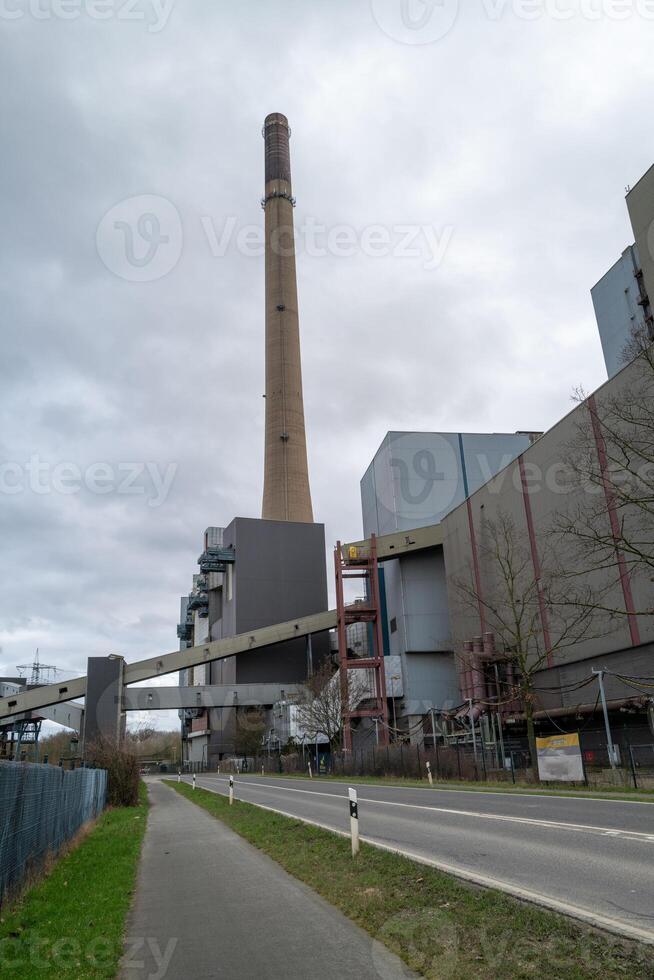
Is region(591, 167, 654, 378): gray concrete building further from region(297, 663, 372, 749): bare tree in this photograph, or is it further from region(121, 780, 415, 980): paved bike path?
region(121, 780, 415, 980): paved bike path

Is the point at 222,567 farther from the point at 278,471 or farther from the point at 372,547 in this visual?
the point at 372,547

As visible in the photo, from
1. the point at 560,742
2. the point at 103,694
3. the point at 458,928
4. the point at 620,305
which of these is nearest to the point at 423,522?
the point at 620,305

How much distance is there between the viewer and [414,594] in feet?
205

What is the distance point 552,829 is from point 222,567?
81.4 metres

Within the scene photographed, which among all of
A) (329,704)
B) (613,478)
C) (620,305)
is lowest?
(329,704)

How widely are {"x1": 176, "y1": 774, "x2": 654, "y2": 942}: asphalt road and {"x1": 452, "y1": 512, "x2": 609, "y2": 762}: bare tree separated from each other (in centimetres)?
1250

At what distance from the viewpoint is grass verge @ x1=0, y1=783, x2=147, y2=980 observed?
634cm

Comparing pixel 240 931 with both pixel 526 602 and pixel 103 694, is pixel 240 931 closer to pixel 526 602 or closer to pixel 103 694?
pixel 526 602

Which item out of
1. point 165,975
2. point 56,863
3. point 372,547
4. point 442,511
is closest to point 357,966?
point 165,975

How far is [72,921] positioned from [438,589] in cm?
5594

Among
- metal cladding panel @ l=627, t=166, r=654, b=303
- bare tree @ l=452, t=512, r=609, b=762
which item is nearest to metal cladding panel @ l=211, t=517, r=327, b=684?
bare tree @ l=452, t=512, r=609, b=762

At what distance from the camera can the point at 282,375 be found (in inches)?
3115

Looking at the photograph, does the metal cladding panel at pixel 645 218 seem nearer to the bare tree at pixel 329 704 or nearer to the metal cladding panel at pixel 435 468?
the metal cladding panel at pixel 435 468

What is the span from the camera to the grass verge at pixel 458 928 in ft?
17.3
